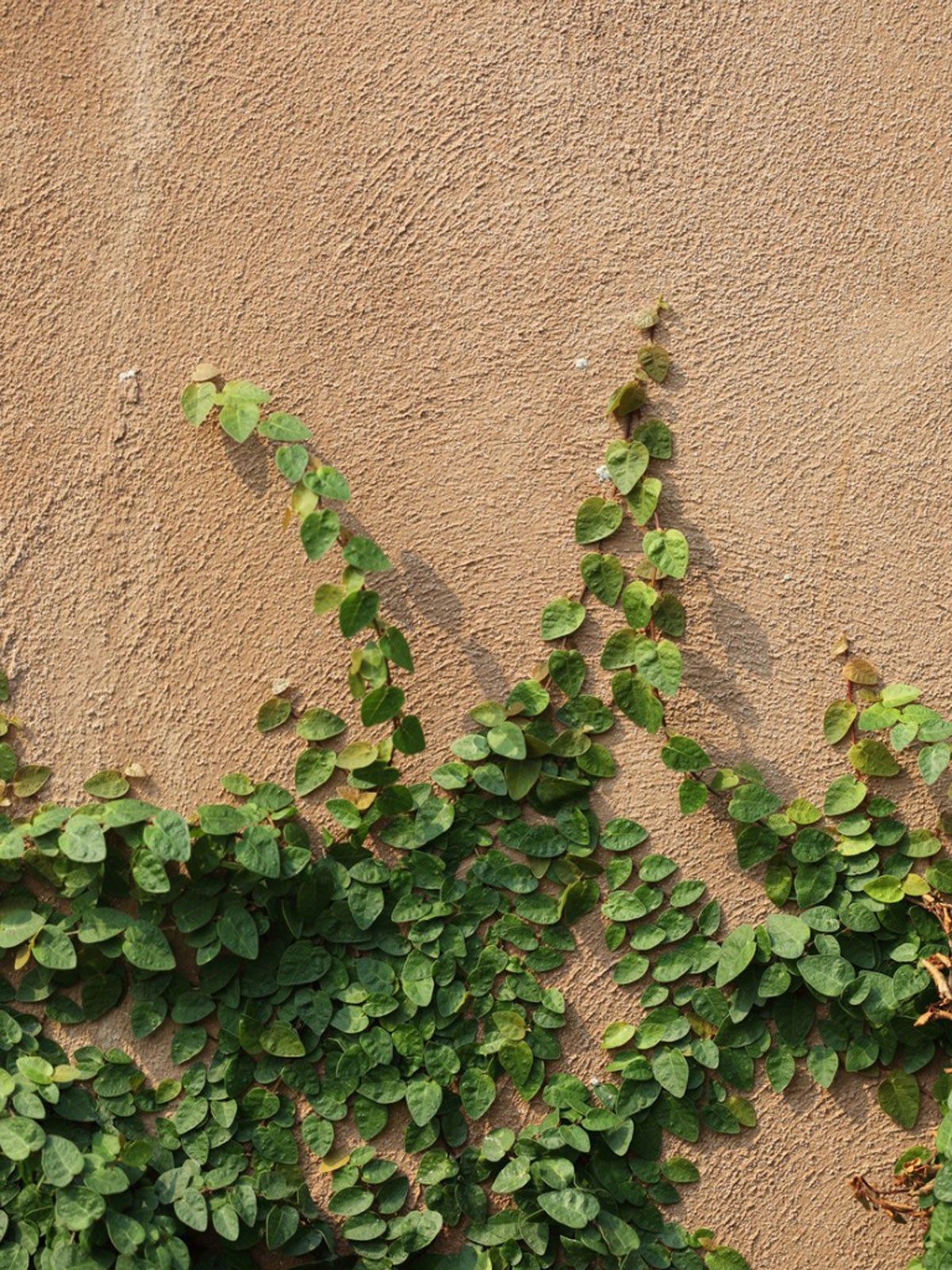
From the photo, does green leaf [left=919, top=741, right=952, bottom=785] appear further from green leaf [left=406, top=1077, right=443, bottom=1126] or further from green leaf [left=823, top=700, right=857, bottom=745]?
green leaf [left=406, top=1077, right=443, bottom=1126]

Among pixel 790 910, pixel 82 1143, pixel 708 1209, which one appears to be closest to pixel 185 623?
pixel 82 1143

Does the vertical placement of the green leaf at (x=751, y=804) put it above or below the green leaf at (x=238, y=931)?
above

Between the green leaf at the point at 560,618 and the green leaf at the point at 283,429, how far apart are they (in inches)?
19.0

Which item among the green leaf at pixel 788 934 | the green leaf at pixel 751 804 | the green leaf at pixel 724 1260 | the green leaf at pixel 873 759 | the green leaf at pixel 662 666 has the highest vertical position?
the green leaf at pixel 662 666

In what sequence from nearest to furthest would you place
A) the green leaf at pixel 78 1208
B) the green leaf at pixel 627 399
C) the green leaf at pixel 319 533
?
the green leaf at pixel 78 1208
the green leaf at pixel 319 533
the green leaf at pixel 627 399

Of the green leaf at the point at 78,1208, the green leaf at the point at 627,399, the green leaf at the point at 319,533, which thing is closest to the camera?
the green leaf at the point at 78,1208

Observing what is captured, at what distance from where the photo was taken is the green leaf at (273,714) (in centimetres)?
249

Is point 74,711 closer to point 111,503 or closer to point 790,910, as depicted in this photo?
point 111,503

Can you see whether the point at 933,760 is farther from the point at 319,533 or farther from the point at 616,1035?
the point at 319,533

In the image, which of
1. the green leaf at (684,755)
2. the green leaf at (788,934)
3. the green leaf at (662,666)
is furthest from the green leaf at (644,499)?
the green leaf at (788,934)

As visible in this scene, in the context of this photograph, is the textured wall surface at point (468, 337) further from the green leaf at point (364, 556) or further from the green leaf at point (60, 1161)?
the green leaf at point (60, 1161)

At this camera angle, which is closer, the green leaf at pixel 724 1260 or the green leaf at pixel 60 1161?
the green leaf at pixel 60 1161

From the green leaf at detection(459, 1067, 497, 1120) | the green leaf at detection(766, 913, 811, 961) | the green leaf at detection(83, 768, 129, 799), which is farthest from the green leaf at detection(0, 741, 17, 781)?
the green leaf at detection(766, 913, 811, 961)

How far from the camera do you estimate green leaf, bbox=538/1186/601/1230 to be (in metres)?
2.35
